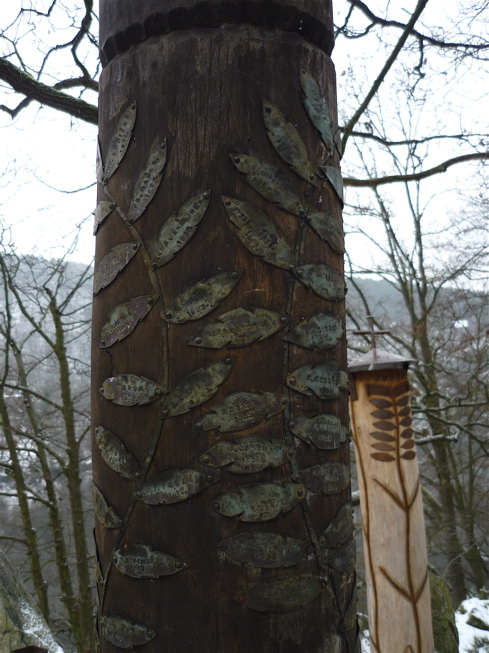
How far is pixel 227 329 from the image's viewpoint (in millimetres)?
1102

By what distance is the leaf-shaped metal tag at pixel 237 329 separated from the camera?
110 cm

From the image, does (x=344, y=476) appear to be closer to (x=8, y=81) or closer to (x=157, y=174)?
(x=157, y=174)

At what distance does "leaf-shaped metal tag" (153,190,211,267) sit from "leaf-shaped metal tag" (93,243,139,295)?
3.1 inches

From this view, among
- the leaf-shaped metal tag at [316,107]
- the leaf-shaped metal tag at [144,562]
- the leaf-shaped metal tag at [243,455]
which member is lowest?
the leaf-shaped metal tag at [144,562]

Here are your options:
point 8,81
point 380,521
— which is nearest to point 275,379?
point 8,81

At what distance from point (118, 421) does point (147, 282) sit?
29 centimetres

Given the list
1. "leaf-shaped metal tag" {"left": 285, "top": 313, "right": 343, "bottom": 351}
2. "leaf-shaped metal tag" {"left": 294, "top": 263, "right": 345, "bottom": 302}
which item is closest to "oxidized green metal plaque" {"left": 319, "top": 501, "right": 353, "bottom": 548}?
"leaf-shaped metal tag" {"left": 285, "top": 313, "right": 343, "bottom": 351}

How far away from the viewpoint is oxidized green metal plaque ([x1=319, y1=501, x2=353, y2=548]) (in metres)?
1.13

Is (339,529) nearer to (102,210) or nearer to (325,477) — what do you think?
(325,477)

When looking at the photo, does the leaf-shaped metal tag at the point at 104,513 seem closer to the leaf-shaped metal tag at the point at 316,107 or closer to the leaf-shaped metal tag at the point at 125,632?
the leaf-shaped metal tag at the point at 125,632

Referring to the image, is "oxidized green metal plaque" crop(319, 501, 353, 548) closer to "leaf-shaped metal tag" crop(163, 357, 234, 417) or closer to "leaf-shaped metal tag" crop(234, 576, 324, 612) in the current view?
"leaf-shaped metal tag" crop(234, 576, 324, 612)

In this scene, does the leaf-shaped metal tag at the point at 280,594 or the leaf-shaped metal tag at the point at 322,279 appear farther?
the leaf-shaped metal tag at the point at 322,279

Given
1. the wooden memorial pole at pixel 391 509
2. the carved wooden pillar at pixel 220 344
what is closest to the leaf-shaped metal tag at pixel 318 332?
the carved wooden pillar at pixel 220 344

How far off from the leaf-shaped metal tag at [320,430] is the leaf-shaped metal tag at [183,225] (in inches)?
16.1
